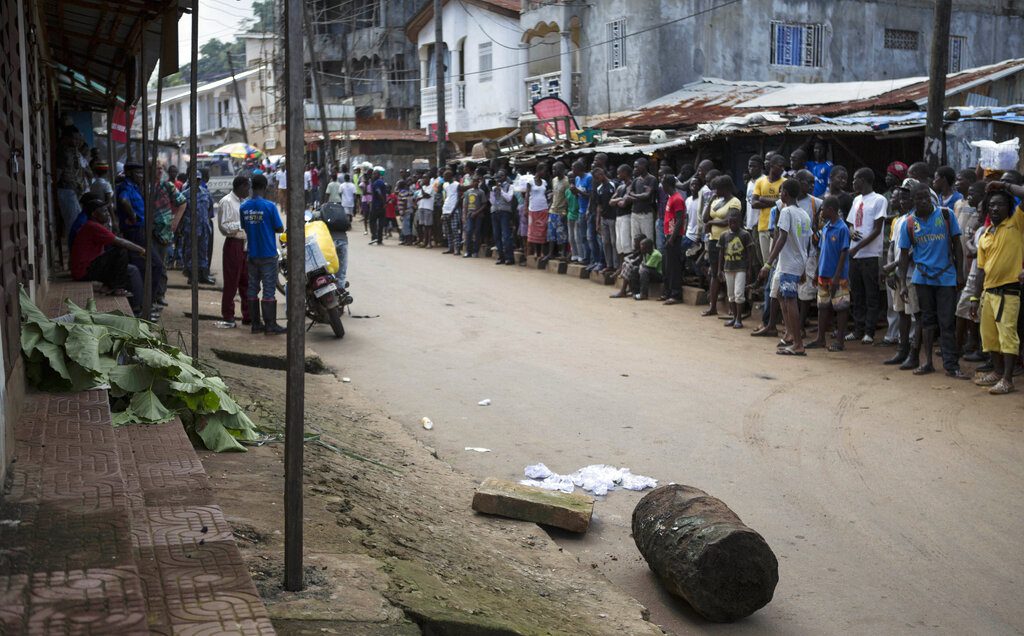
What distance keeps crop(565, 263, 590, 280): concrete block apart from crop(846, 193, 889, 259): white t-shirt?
7039 mm

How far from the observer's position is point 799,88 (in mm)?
21422

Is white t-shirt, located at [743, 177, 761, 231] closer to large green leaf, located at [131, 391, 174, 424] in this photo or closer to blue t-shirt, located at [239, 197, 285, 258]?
blue t-shirt, located at [239, 197, 285, 258]

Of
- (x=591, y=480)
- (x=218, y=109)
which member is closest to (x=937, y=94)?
(x=591, y=480)

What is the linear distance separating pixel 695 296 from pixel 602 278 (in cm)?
287

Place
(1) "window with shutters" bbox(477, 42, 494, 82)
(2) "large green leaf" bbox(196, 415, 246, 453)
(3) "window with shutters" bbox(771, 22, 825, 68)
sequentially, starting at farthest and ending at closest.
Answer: (1) "window with shutters" bbox(477, 42, 494, 82) < (3) "window with shutters" bbox(771, 22, 825, 68) < (2) "large green leaf" bbox(196, 415, 246, 453)

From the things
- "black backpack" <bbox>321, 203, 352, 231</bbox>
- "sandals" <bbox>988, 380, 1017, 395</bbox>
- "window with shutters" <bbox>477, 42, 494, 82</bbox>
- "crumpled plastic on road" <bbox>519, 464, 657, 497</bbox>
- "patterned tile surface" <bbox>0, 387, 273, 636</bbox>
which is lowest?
"crumpled plastic on road" <bbox>519, 464, 657, 497</bbox>

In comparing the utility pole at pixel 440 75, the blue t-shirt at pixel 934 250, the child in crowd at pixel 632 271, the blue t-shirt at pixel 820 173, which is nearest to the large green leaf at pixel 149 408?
the blue t-shirt at pixel 934 250

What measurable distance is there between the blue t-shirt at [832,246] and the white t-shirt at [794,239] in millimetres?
174

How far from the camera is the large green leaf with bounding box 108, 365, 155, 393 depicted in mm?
5605

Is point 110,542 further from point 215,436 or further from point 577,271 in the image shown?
point 577,271

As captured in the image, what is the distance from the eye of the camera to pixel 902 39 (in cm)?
2873

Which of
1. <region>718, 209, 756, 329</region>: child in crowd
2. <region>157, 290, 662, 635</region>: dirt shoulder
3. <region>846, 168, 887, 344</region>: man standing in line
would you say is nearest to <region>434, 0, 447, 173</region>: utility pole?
<region>718, 209, 756, 329</region>: child in crowd

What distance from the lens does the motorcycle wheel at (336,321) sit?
11627 millimetres

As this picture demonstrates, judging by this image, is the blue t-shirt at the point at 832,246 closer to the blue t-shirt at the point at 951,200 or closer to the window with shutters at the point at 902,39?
the blue t-shirt at the point at 951,200
